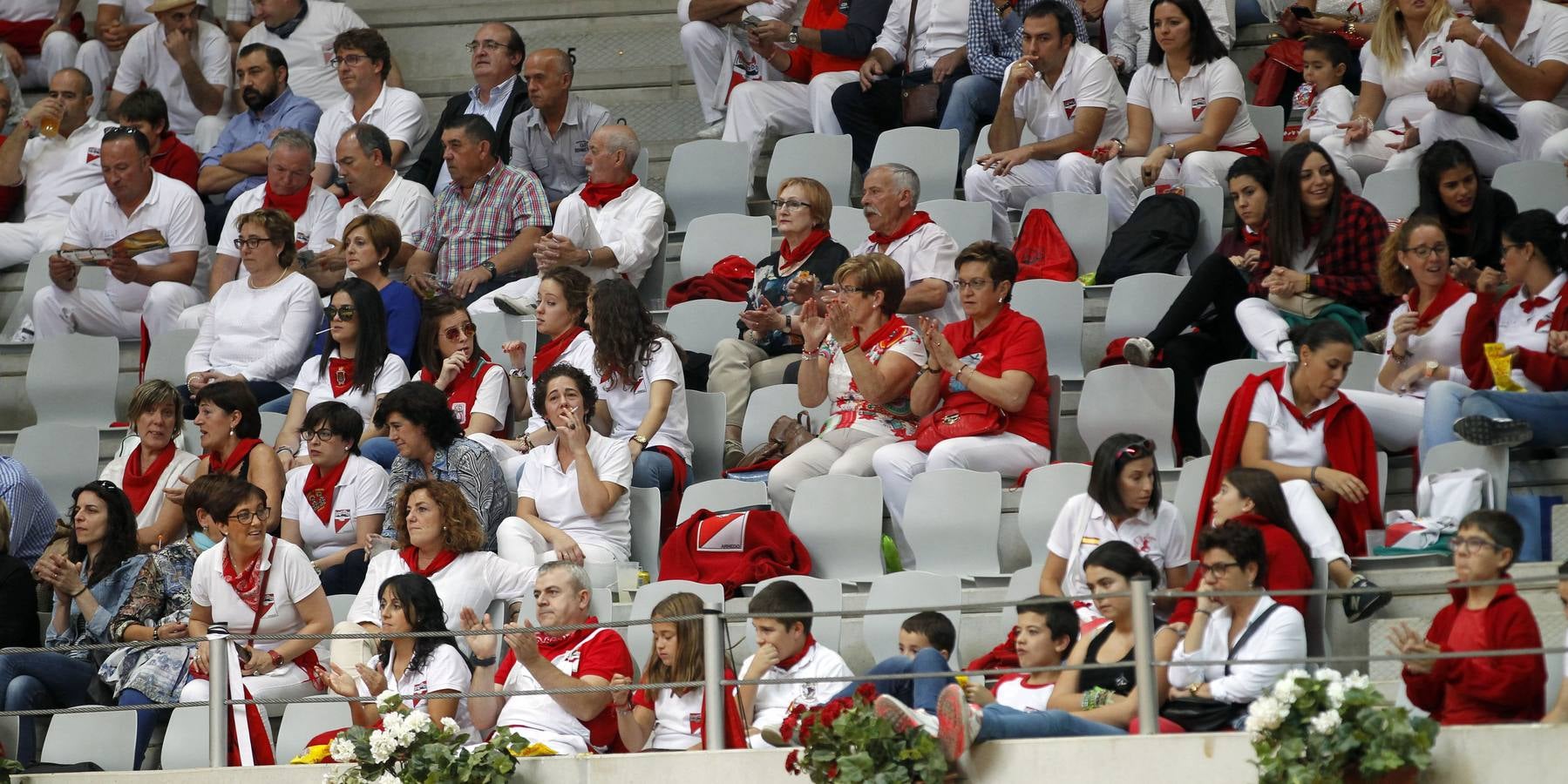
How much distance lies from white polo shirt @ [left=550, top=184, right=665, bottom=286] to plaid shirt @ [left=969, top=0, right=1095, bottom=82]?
60.0 inches

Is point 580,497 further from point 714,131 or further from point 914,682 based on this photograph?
point 714,131

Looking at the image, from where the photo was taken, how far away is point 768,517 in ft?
21.3

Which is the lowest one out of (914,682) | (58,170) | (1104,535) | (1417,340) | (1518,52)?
(914,682)

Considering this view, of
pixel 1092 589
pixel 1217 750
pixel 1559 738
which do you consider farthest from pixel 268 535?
pixel 1559 738

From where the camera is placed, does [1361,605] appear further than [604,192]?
No

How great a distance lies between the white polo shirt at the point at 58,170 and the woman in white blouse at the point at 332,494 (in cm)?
297

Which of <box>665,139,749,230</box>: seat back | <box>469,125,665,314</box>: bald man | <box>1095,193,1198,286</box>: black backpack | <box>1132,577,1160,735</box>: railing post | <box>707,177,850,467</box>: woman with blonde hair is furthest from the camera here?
<box>665,139,749,230</box>: seat back

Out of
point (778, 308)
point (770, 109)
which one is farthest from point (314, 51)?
point (778, 308)

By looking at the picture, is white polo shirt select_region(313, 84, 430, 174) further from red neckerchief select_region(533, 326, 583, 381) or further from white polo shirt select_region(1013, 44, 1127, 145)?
white polo shirt select_region(1013, 44, 1127, 145)

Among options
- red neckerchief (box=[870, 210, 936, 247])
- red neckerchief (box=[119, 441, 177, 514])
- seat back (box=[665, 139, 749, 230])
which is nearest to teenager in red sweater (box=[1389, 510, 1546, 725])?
red neckerchief (box=[870, 210, 936, 247])

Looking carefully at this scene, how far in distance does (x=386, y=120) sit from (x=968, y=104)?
2564mm

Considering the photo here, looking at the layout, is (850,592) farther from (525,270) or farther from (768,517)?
(525,270)

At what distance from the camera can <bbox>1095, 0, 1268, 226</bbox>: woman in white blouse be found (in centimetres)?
806

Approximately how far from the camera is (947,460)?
6590mm
